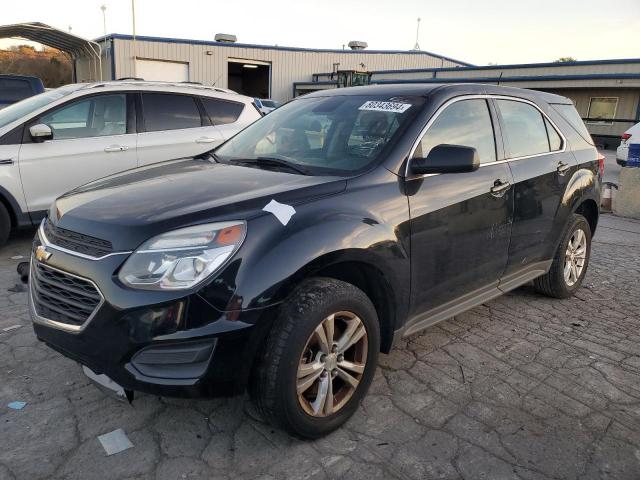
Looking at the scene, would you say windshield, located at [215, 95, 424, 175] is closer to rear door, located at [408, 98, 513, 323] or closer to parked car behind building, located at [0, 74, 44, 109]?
rear door, located at [408, 98, 513, 323]

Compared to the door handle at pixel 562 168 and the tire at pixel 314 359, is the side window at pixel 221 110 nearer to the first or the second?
the door handle at pixel 562 168

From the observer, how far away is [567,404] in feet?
9.85

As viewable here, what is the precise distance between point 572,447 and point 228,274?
1961 mm

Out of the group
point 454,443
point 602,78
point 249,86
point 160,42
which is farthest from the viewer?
point 249,86

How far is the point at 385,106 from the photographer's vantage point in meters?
3.28

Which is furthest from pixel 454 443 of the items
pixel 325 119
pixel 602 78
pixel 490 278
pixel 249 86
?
pixel 249 86

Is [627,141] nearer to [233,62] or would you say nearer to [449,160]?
[449,160]

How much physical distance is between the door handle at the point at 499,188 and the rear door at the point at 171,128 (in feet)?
12.7

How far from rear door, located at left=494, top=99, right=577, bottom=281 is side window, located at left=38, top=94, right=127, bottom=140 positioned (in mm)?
4261

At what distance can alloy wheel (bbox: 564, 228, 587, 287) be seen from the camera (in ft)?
14.9

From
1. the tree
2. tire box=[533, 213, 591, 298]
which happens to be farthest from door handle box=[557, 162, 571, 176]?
the tree

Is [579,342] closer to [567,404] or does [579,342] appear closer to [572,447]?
[567,404]

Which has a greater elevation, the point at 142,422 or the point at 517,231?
the point at 517,231

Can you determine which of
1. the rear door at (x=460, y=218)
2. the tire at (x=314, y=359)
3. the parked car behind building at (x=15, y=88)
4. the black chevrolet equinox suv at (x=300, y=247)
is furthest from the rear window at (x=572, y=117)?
the parked car behind building at (x=15, y=88)
